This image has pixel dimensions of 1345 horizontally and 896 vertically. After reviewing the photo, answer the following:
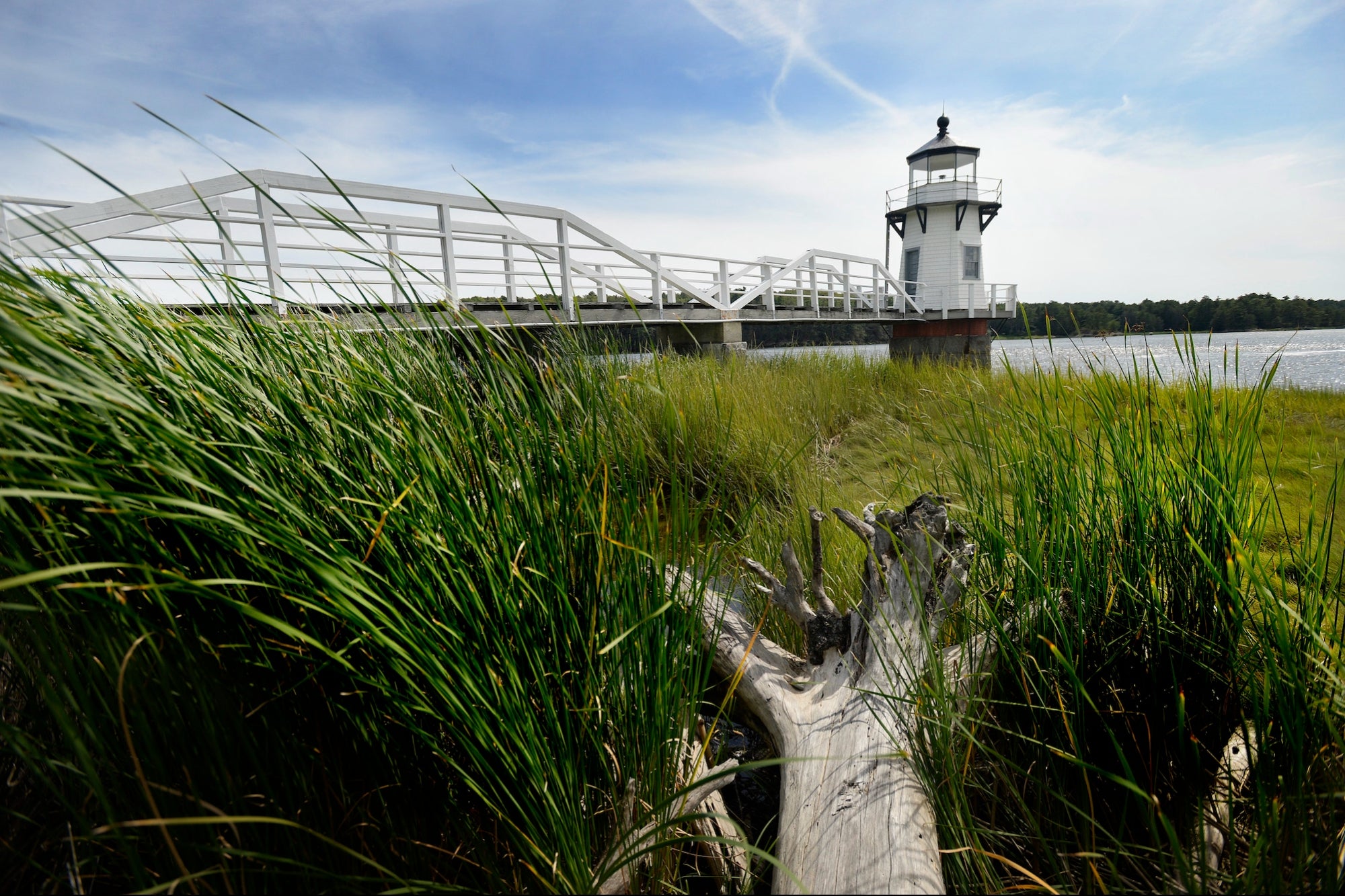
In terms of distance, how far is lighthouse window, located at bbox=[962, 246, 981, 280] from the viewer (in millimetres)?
21859

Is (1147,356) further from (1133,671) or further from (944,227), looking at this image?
(944,227)

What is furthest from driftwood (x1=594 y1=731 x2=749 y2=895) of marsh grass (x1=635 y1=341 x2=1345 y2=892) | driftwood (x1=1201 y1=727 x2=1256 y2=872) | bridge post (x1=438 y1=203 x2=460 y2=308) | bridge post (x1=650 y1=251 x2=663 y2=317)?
bridge post (x1=650 y1=251 x2=663 y2=317)

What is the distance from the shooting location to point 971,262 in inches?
870

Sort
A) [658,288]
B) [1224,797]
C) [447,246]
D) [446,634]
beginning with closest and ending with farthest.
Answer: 1. [446,634]
2. [1224,797]
3. [447,246]
4. [658,288]

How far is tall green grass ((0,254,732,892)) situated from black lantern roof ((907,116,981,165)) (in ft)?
82.7

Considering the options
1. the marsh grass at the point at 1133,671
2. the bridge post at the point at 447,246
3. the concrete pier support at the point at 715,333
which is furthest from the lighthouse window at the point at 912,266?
the marsh grass at the point at 1133,671

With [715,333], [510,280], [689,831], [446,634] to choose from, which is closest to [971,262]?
[715,333]

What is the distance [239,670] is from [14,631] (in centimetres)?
48

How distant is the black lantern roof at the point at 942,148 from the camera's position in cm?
2219

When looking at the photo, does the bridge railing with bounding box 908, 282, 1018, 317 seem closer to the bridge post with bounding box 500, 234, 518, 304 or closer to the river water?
the river water

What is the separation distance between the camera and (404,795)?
1231 millimetres

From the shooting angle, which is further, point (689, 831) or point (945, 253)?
point (945, 253)

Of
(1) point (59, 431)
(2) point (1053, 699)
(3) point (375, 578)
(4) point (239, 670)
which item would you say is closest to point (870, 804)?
(2) point (1053, 699)

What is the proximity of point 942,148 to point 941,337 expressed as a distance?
7.24 metres
